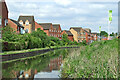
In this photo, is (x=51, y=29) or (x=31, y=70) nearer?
(x=31, y=70)

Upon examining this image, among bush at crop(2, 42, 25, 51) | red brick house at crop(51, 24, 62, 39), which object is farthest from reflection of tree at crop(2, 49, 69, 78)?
red brick house at crop(51, 24, 62, 39)

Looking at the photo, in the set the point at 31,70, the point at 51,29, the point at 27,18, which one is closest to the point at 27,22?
the point at 27,18

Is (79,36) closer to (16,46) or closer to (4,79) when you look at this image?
(16,46)

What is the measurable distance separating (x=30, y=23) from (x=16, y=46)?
46.0m

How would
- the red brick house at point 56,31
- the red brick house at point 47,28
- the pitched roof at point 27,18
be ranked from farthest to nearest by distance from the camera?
1. the red brick house at point 56,31
2. the red brick house at point 47,28
3. the pitched roof at point 27,18

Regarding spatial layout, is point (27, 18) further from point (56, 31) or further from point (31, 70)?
point (31, 70)

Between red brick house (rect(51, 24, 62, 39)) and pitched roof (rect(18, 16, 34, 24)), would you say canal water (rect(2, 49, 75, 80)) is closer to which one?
pitched roof (rect(18, 16, 34, 24))

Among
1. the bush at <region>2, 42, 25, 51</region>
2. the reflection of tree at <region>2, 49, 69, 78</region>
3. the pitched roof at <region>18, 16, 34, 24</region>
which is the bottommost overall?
the reflection of tree at <region>2, 49, 69, 78</region>

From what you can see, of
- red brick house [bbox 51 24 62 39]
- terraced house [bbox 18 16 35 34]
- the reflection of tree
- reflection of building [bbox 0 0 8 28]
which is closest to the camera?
the reflection of tree

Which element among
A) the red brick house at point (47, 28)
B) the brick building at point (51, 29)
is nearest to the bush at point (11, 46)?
the brick building at point (51, 29)

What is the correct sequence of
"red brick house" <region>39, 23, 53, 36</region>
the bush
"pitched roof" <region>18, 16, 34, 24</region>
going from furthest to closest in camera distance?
1. "red brick house" <region>39, 23, 53, 36</region>
2. "pitched roof" <region>18, 16, 34, 24</region>
3. the bush

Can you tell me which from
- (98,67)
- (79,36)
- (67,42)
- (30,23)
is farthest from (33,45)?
(79,36)

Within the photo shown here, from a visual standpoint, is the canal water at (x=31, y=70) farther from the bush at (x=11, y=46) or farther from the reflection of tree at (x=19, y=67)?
the bush at (x=11, y=46)

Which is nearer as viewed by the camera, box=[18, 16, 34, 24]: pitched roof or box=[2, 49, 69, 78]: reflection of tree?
box=[2, 49, 69, 78]: reflection of tree
